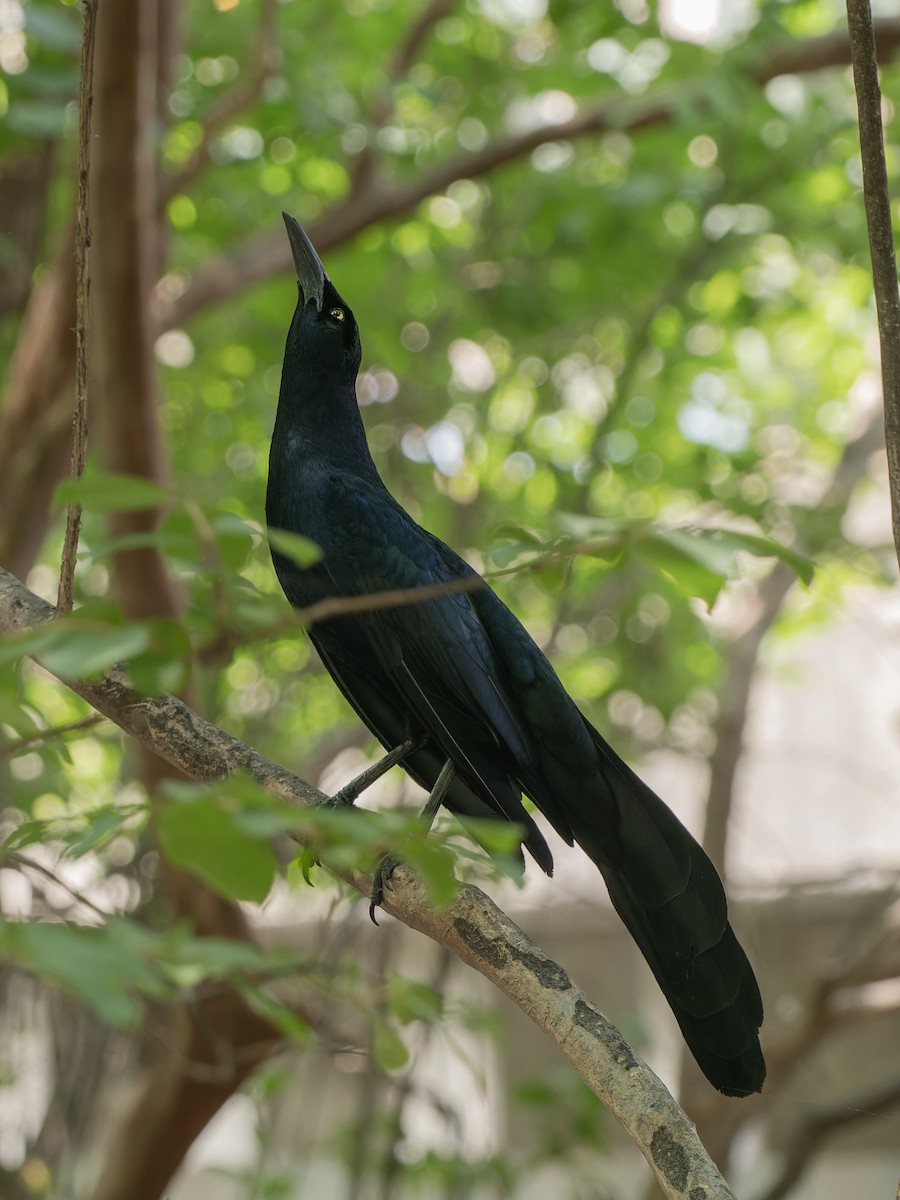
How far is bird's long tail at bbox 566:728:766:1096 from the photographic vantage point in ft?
5.72

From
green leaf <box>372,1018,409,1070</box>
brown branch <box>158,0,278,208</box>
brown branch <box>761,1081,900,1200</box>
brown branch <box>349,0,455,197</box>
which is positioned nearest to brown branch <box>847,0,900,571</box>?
green leaf <box>372,1018,409,1070</box>

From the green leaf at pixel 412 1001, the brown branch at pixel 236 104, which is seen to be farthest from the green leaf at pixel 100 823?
the brown branch at pixel 236 104

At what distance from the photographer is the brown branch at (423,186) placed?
351cm

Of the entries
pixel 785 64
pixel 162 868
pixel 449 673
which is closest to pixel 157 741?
pixel 449 673

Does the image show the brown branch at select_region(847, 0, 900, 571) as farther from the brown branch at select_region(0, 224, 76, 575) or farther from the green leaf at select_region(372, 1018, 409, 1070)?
the brown branch at select_region(0, 224, 76, 575)

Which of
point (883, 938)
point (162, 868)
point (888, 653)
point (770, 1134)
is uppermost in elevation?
point (162, 868)


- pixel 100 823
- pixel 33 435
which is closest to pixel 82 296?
pixel 100 823

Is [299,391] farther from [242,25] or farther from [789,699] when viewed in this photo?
[789,699]

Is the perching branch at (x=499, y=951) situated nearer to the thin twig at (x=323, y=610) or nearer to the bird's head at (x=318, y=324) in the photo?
the thin twig at (x=323, y=610)

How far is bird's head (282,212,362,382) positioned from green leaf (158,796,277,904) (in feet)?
5.26

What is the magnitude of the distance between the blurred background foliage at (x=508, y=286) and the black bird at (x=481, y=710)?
3.22ft

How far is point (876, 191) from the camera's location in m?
1.29

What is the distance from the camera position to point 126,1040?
441 centimetres

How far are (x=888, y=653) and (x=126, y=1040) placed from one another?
461cm
